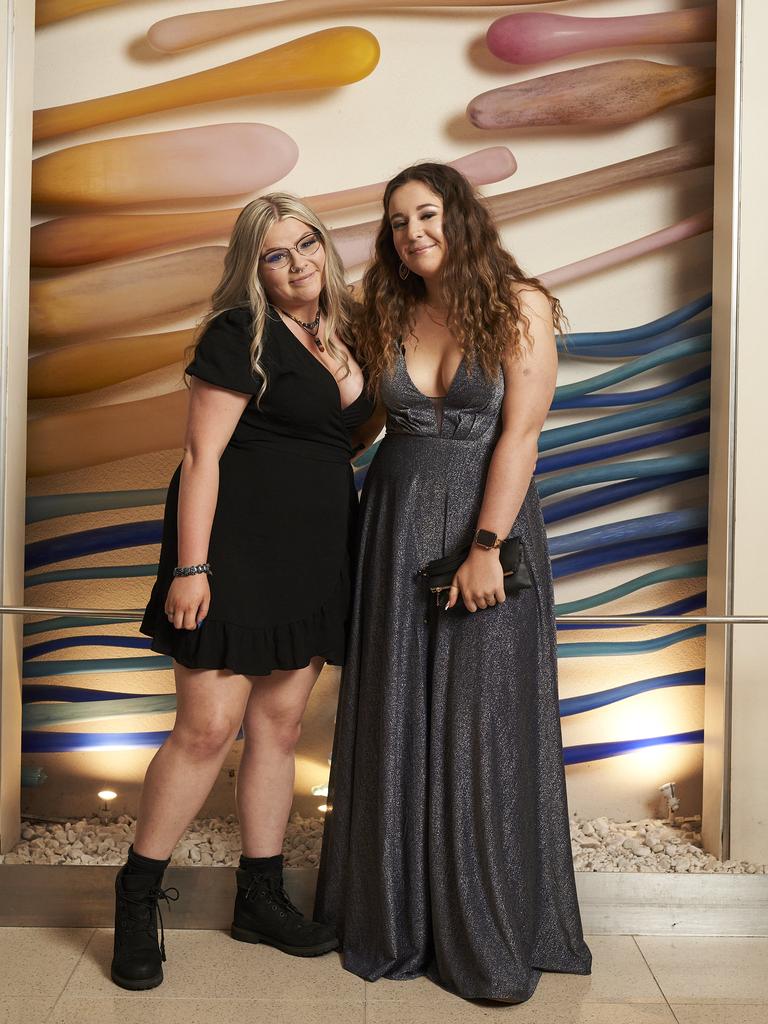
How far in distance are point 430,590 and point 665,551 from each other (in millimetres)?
1213

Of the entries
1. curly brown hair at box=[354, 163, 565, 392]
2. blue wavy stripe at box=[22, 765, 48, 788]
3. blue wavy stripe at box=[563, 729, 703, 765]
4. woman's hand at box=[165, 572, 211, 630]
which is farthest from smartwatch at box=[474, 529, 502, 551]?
blue wavy stripe at box=[22, 765, 48, 788]

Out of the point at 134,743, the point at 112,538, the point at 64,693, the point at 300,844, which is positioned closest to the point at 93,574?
the point at 112,538

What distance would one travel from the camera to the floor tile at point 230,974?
7.22ft

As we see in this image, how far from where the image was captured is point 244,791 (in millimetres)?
2402

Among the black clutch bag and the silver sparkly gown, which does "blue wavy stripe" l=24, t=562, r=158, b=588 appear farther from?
the black clutch bag

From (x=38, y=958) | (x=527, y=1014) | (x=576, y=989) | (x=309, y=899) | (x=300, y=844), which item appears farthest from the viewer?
(x=300, y=844)

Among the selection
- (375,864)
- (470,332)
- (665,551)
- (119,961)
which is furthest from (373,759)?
(665,551)

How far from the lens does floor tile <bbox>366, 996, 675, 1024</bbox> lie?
2096 mm

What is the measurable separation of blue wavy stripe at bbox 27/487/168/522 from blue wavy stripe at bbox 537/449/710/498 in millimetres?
1218

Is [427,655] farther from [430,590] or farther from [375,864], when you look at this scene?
[375,864]

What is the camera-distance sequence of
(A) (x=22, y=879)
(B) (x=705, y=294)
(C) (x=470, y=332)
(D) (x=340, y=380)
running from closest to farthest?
(C) (x=470, y=332), (D) (x=340, y=380), (A) (x=22, y=879), (B) (x=705, y=294)

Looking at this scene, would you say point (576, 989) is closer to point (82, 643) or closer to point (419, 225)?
point (419, 225)

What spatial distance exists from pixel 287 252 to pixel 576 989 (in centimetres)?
174

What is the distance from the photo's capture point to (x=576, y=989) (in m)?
2.24
